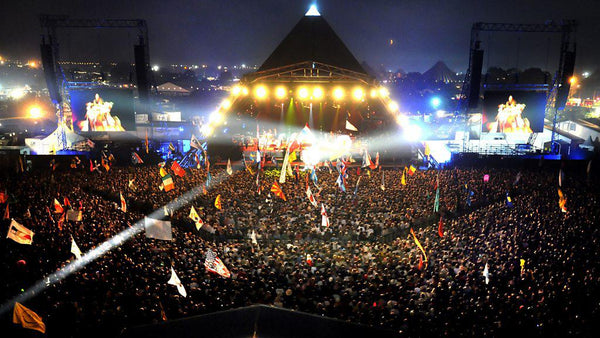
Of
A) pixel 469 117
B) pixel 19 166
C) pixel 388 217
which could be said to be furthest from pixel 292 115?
pixel 388 217

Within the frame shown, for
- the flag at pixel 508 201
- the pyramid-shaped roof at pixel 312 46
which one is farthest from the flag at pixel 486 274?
the pyramid-shaped roof at pixel 312 46

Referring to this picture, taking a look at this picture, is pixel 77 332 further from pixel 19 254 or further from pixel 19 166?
pixel 19 166

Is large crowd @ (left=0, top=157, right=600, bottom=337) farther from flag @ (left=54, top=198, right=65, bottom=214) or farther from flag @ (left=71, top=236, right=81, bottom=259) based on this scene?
flag @ (left=54, top=198, right=65, bottom=214)

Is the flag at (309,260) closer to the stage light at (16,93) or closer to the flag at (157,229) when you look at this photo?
the flag at (157,229)

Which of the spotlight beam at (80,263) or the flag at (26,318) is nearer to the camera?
the flag at (26,318)

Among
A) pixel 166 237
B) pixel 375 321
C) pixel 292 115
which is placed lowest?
pixel 375 321

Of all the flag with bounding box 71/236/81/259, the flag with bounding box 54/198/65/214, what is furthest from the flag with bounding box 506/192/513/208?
the flag with bounding box 54/198/65/214
